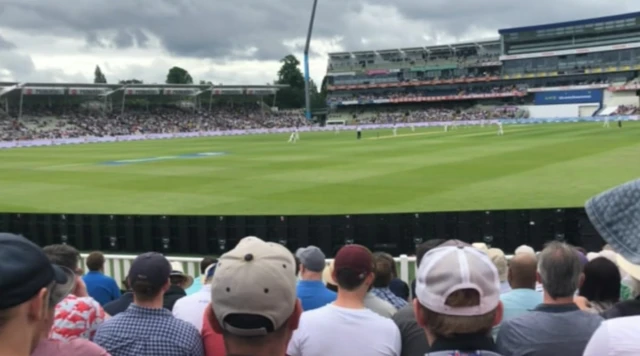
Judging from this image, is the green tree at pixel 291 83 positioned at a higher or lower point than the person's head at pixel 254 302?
higher

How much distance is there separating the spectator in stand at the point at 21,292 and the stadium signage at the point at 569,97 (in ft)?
328

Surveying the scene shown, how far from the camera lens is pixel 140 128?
79875 millimetres

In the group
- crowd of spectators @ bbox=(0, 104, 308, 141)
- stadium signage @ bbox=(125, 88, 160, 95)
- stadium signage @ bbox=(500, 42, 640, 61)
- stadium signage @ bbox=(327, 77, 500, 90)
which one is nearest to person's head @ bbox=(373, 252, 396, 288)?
crowd of spectators @ bbox=(0, 104, 308, 141)

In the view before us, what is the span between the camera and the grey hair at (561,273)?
3543mm

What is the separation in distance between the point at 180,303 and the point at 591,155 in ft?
88.8

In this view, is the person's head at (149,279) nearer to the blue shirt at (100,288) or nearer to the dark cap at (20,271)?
the dark cap at (20,271)

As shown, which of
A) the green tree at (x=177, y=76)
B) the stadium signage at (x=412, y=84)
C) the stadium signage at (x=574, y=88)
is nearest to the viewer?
the stadium signage at (x=574, y=88)

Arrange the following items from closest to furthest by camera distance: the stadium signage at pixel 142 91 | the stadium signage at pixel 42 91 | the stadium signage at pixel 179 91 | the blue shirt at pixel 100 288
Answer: the blue shirt at pixel 100 288 → the stadium signage at pixel 42 91 → the stadium signage at pixel 142 91 → the stadium signage at pixel 179 91

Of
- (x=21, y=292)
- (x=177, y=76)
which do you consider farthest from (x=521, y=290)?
(x=177, y=76)

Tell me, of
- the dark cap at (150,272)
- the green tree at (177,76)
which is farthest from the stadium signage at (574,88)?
the dark cap at (150,272)

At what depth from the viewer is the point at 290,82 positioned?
158 m

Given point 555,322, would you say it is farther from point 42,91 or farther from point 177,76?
point 177,76

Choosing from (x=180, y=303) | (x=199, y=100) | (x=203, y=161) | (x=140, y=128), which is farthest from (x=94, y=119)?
(x=180, y=303)

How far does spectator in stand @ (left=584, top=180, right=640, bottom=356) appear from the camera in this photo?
6.14 ft
